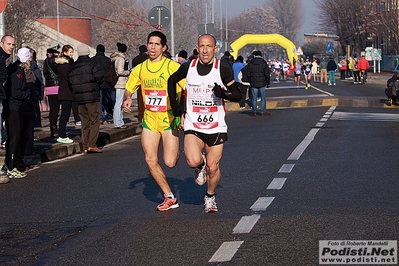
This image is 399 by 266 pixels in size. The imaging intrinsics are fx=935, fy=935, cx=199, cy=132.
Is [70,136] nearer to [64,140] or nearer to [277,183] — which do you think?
[64,140]

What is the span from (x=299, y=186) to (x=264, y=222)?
2.54 m

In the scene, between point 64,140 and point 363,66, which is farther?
point 363,66

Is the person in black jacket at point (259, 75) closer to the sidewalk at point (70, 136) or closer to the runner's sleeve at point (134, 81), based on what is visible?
the sidewalk at point (70, 136)

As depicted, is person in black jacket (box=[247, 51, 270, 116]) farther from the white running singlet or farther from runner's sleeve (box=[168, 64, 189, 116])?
the white running singlet

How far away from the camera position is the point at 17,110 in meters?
13.3

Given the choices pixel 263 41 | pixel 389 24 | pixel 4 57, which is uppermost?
pixel 389 24

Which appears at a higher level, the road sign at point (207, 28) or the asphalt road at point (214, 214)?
the road sign at point (207, 28)

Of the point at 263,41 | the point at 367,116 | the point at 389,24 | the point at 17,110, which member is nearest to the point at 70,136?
the point at 17,110

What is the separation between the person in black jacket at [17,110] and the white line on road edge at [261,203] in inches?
177

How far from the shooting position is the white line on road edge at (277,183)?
11016mm

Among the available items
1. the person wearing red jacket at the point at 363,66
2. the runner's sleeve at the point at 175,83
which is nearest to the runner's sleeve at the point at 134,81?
the runner's sleeve at the point at 175,83

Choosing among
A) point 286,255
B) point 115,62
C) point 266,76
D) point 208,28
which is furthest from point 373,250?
point 208,28

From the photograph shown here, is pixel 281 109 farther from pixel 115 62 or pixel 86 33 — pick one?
pixel 86 33

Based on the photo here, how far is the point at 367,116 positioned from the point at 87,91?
32.3 ft
